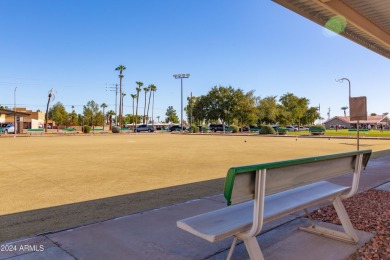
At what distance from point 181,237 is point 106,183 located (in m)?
4.17

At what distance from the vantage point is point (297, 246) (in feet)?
11.3

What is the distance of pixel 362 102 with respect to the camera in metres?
10.1

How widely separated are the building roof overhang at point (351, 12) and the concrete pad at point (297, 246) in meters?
4.21

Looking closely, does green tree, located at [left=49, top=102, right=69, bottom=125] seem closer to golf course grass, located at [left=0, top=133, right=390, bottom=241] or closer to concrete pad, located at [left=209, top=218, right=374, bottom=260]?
golf course grass, located at [left=0, top=133, right=390, bottom=241]

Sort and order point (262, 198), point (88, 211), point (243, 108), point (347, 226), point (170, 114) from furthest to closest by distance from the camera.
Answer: point (170, 114), point (243, 108), point (88, 211), point (347, 226), point (262, 198)

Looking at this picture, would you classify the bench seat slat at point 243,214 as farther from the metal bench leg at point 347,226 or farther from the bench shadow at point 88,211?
the bench shadow at point 88,211

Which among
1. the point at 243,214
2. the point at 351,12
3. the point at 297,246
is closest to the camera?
the point at 243,214

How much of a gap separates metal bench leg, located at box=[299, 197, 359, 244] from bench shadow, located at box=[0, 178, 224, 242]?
2.57m

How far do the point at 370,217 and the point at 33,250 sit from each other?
4.51m

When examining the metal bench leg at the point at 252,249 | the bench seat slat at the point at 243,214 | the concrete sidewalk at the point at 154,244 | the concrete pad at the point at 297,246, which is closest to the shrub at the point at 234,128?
the concrete sidewalk at the point at 154,244

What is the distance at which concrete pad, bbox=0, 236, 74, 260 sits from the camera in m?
3.13

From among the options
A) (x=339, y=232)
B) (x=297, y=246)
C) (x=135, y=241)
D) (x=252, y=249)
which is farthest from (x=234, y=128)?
(x=252, y=249)

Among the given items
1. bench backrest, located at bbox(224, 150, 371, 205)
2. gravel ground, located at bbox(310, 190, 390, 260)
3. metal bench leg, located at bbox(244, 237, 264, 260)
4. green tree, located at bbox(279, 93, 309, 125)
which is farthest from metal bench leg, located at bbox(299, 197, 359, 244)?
green tree, located at bbox(279, 93, 309, 125)

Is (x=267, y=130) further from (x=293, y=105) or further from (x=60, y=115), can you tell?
(x=60, y=115)
